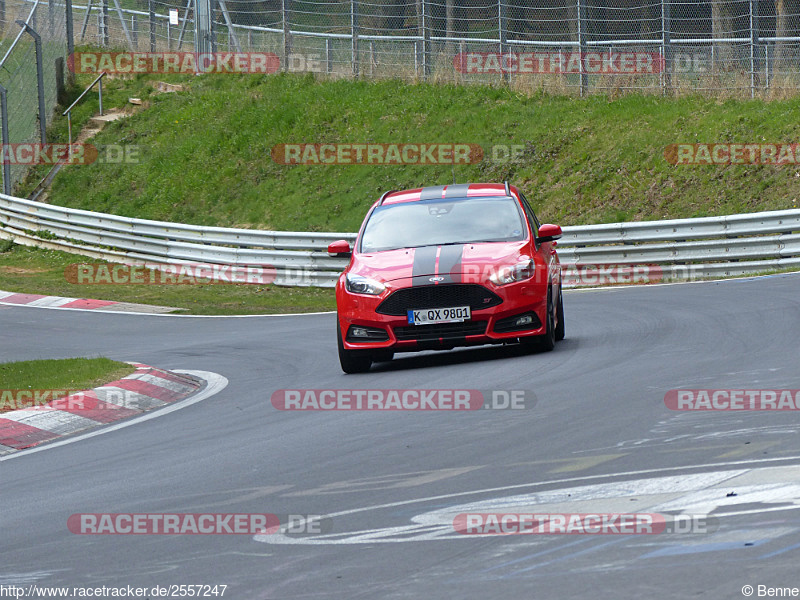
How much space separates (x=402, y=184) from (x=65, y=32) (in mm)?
14563

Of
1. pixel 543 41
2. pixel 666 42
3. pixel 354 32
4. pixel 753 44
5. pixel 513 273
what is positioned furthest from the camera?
pixel 354 32

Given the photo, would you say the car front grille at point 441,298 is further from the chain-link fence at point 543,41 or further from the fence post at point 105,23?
the fence post at point 105,23

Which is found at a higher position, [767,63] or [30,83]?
[30,83]

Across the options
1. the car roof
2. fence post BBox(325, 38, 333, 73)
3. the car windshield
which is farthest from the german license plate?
fence post BBox(325, 38, 333, 73)

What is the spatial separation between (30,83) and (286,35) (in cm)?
737

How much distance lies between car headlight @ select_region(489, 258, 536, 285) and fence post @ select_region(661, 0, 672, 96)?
656 inches

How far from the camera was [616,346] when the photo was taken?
11.4 metres

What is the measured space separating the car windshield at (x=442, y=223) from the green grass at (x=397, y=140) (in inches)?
430

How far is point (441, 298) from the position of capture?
10.9m

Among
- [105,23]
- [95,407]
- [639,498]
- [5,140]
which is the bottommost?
[95,407]

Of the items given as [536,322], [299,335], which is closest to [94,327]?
[299,335]

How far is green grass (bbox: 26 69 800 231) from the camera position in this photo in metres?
24.0

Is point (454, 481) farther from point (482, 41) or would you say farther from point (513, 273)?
point (482, 41)

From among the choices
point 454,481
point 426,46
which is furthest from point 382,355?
point 426,46
